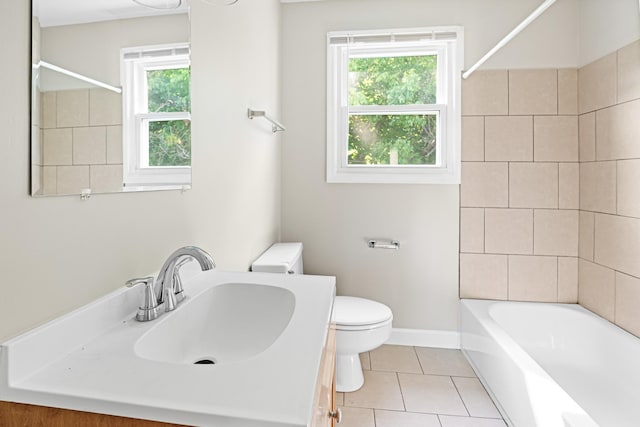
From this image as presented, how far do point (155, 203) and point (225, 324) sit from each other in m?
0.41

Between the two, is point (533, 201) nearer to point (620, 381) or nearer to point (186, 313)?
point (620, 381)

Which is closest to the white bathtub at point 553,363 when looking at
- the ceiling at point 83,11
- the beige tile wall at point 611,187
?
the beige tile wall at point 611,187

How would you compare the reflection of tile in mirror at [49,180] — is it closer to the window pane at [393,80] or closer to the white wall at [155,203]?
the white wall at [155,203]

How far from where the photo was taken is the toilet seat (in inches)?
72.2

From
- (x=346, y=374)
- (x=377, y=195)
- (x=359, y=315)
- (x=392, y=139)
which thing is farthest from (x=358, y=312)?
(x=392, y=139)

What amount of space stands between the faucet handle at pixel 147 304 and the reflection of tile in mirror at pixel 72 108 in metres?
0.37

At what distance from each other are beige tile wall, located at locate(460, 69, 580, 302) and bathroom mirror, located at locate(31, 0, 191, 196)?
1.92m

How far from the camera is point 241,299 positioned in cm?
105

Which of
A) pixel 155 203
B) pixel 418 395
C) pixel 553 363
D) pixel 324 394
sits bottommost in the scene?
pixel 418 395

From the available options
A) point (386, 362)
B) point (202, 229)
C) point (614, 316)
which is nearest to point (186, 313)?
point (202, 229)

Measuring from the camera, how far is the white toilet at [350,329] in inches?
72.0

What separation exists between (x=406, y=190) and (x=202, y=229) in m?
1.55

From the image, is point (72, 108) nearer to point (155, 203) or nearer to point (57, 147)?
point (57, 147)

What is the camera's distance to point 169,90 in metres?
1.06
